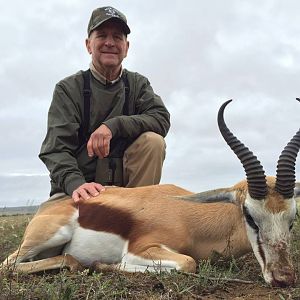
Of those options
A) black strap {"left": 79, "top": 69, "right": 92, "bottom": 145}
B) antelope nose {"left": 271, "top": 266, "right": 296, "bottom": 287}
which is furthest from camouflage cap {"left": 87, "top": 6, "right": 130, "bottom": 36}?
antelope nose {"left": 271, "top": 266, "right": 296, "bottom": 287}

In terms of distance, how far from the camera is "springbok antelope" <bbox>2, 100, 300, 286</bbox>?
4117 mm

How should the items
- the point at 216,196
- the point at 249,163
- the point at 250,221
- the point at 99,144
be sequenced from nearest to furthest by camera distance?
1. the point at 250,221
2. the point at 249,163
3. the point at 216,196
4. the point at 99,144

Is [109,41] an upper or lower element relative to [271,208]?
upper

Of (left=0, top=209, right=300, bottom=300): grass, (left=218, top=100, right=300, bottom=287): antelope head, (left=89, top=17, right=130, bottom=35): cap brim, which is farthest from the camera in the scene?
(left=89, top=17, right=130, bottom=35): cap brim

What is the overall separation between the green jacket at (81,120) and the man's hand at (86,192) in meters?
0.16

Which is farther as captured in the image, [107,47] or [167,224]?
[107,47]

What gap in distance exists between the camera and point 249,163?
4.36 m

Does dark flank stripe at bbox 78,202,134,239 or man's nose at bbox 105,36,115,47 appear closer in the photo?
dark flank stripe at bbox 78,202,134,239

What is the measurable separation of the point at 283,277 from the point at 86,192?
2.25 meters

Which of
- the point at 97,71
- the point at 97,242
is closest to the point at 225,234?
the point at 97,242

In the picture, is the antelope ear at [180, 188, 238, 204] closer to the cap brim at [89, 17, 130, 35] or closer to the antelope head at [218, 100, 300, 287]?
the antelope head at [218, 100, 300, 287]

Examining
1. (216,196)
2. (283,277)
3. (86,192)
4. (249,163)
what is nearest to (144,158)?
(86,192)

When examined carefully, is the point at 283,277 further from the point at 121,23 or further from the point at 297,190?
the point at 121,23

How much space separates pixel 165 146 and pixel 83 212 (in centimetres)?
174
